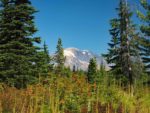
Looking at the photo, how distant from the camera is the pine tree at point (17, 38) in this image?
26.2 metres

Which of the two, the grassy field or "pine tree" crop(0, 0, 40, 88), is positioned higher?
"pine tree" crop(0, 0, 40, 88)

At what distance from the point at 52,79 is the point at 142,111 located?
220 centimetres

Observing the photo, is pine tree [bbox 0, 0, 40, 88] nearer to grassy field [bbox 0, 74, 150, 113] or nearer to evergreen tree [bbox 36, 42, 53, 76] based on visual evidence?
evergreen tree [bbox 36, 42, 53, 76]

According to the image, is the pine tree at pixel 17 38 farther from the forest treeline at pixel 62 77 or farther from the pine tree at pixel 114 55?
the pine tree at pixel 114 55

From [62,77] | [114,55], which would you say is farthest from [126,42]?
[62,77]

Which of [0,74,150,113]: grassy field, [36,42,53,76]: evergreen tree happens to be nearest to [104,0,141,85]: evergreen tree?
[36,42,53,76]: evergreen tree

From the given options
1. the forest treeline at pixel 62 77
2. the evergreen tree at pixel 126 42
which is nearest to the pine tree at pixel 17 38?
the forest treeline at pixel 62 77

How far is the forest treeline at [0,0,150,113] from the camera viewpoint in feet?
25.8

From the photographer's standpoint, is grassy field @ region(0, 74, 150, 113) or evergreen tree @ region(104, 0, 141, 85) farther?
evergreen tree @ region(104, 0, 141, 85)

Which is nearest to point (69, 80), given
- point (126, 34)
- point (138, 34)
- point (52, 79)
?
point (52, 79)

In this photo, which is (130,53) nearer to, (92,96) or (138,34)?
(138,34)

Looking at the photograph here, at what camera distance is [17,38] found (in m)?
28.2

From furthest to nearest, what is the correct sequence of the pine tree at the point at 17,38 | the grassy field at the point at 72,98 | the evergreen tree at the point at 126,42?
the evergreen tree at the point at 126,42 → the pine tree at the point at 17,38 → the grassy field at the point at 72,98

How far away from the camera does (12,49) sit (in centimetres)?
2711
